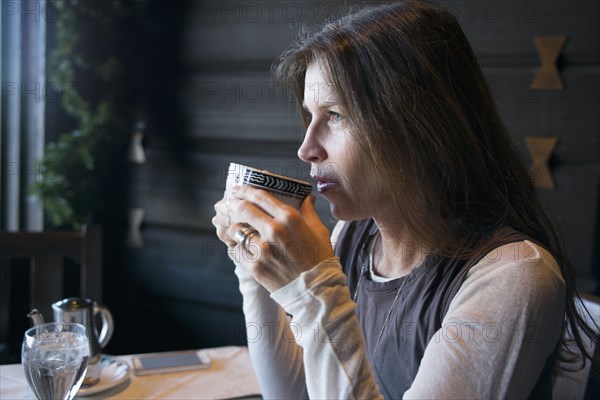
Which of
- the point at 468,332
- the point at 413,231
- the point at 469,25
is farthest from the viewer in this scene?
the point at 469,25

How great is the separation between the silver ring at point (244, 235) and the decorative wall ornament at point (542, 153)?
142 cm

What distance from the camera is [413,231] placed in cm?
118

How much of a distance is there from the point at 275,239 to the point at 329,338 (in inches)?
7.4

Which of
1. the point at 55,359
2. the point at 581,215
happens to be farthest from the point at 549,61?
the point at 55,359

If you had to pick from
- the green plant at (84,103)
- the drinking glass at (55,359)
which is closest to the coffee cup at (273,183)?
the drinking glass at (55,359)

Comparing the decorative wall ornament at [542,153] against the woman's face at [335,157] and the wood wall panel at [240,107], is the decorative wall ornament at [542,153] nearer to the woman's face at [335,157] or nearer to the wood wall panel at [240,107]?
the wood wall panel at [240,107]

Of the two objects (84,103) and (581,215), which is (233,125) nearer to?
(84,103)

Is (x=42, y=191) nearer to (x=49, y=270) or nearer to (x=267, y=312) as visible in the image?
(x=49, y=270)

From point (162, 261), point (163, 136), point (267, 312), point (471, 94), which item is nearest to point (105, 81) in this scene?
point (163, 136)

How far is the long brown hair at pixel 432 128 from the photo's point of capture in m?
1.08

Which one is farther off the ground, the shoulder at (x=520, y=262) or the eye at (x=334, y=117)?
the eye at (x=334, y=117)

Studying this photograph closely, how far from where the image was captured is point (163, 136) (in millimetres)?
2885

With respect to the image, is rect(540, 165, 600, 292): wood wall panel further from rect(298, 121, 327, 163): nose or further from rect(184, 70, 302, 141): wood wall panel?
rect(298, 121, 327, 163): nose

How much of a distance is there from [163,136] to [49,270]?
1.21m
